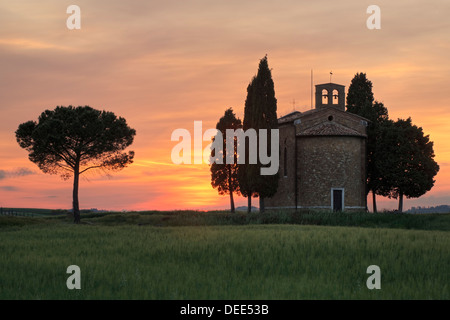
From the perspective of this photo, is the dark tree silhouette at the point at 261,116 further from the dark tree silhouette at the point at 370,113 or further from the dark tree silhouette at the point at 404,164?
the dark tree silhouette at the point at 404,164

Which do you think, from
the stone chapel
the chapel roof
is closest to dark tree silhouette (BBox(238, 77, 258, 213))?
the stone chapel

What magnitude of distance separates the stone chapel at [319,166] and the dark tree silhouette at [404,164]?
191 inches

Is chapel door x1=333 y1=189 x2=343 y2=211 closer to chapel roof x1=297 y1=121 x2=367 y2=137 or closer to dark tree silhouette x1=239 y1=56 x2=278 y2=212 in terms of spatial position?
chapel roof x1=297 y1=121 x2=367 y2=137

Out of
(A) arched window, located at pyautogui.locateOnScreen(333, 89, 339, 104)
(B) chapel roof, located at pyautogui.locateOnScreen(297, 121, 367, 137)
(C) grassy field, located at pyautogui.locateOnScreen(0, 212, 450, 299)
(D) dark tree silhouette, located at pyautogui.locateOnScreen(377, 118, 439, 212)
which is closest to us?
(C) grassy field, located at pyautogui.locateOnScreen(0, 212, 450, 299)

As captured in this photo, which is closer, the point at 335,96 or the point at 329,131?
the point at 329,131

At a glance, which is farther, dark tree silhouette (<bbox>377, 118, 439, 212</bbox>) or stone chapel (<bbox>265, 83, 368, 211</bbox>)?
dark tree silhouette (<bbox>377, 118, 439, 212</bbox>)

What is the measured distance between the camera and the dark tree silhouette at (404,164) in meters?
52.6

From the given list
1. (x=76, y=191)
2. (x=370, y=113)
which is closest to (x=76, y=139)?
(x=76, y=191)

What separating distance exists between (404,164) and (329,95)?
11.1 meters

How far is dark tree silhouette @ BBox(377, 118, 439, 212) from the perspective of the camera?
52.6 meters

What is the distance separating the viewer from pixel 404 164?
53.0 metres

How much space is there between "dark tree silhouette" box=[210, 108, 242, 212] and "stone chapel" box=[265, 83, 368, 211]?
8.70 metres

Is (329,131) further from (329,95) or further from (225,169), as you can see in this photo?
(225,169)

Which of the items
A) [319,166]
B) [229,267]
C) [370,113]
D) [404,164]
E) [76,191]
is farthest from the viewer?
[370,113]
